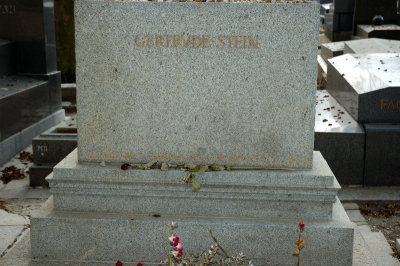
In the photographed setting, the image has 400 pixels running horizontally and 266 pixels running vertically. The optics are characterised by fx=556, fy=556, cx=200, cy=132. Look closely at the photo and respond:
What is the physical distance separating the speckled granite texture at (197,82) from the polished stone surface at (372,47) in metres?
5.97

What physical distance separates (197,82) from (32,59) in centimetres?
588

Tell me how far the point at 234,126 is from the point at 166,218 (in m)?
0.92

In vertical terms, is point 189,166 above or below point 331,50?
below

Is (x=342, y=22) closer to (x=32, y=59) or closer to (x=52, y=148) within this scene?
(x=32, y=59)

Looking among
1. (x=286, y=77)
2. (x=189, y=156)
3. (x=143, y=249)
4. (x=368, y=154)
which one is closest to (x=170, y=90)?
(x=189, y=156)

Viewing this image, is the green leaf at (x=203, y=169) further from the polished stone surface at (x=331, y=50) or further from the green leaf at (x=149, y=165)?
the polished stone surface at (x=331, y=50)

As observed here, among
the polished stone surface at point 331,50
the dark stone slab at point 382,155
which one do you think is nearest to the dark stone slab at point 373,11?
the polished stone surface at point 331,50

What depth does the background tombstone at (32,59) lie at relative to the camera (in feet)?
29.2

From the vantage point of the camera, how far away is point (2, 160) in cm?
782

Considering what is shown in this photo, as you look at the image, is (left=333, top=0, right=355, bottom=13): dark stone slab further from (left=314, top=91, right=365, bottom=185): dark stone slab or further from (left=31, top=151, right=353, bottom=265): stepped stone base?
(left=31, top=151, right=353, bottom=265): stepped stone base

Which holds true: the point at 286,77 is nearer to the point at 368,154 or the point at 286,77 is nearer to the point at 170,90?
the point at 170,90

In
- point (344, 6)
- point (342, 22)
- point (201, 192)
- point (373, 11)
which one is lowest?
point (201, 192)

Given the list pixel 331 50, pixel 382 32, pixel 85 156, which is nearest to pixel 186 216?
pixel 85 156

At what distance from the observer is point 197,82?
173 inches
